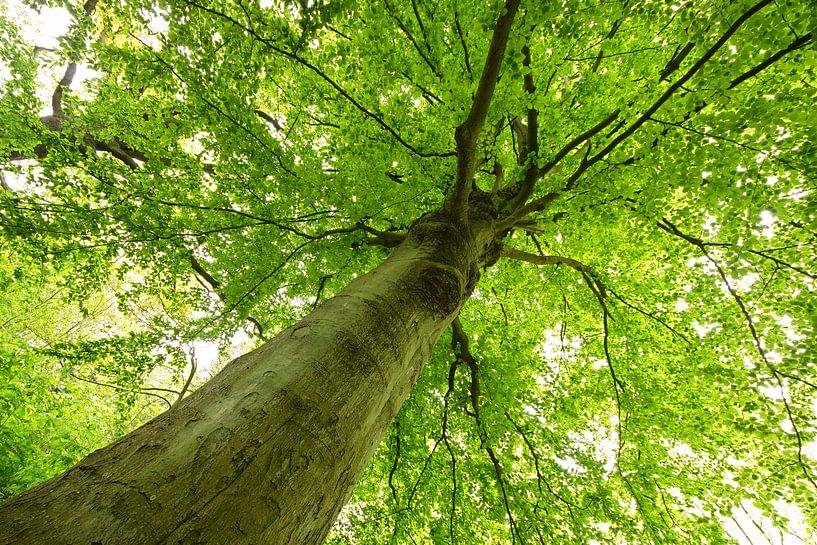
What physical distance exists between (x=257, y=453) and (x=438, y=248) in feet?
6.28

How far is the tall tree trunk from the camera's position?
77cm

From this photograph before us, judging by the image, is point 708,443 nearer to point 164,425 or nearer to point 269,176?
point 164,425

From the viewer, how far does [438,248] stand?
104 inches

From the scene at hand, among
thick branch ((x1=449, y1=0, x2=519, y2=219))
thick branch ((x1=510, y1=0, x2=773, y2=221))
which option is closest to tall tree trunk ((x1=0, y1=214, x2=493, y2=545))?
thick branch ((x1=449, y1=0, x2=519, y2=219))

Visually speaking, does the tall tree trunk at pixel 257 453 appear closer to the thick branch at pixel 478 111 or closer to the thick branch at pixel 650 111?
the thick branch at pixel 478 111

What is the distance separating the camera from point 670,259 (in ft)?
14.7

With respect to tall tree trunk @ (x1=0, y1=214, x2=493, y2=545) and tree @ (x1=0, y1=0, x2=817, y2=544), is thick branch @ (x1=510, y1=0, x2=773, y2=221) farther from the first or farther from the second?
tall tree trunk @ (x1=0, y1=214, x2=493, y2=545)

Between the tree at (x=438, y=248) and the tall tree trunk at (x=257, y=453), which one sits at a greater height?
the tree at (x=438, y=248)

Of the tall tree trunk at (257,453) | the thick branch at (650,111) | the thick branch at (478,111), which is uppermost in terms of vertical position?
the thick branch at (650,111)

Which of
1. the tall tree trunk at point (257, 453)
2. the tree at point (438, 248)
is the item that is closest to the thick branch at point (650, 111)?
the tree at point (438, 248)

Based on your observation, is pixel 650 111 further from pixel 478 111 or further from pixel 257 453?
pixel 257 453

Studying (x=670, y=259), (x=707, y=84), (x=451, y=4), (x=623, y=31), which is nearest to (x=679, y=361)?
(x=670, y=259)

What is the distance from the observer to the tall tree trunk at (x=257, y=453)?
0.77 metres

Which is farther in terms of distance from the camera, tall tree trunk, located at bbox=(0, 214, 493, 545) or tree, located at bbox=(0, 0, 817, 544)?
tree, located at bbox=(0, 0, 817, 544)
